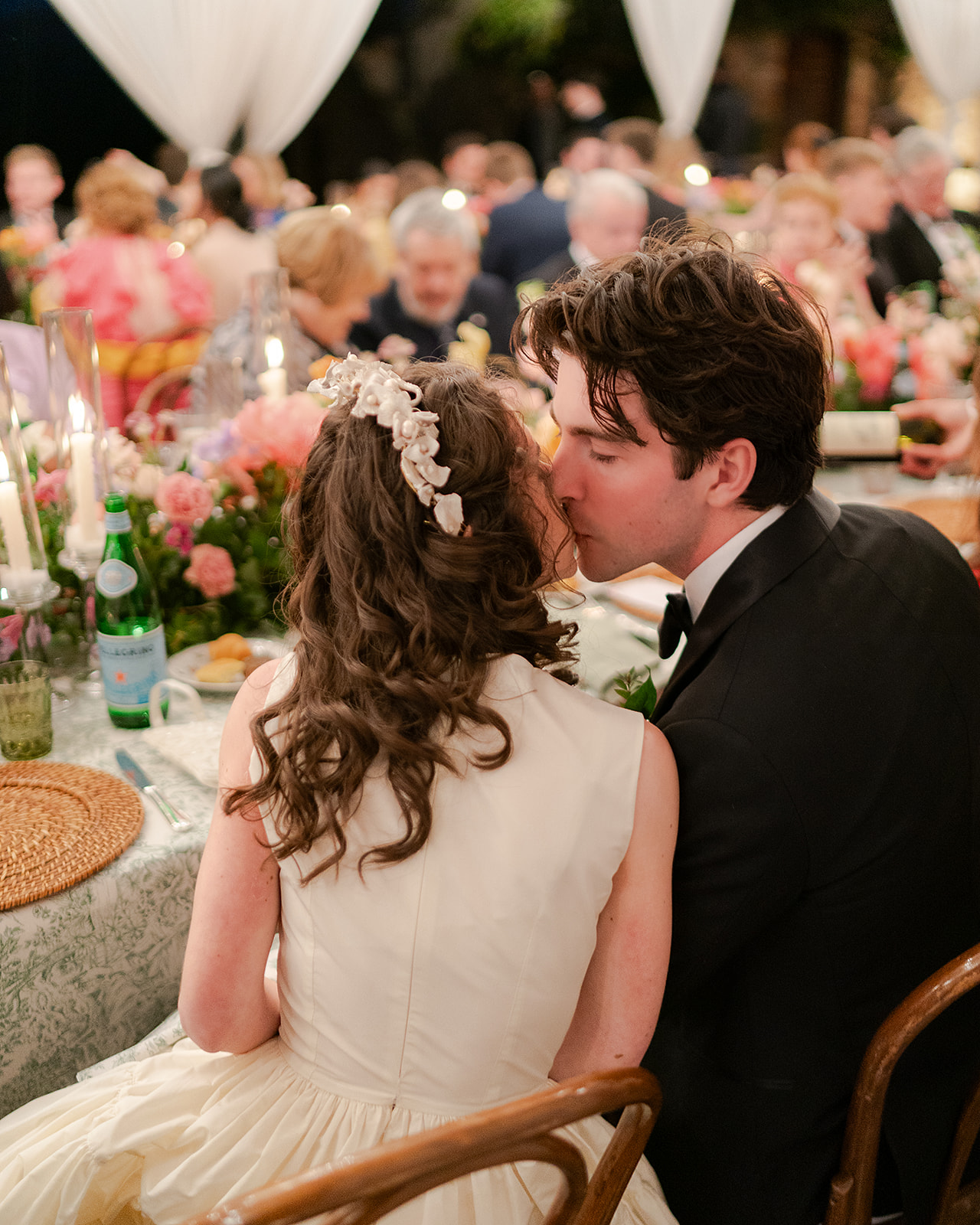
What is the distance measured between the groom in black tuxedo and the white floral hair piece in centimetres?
31

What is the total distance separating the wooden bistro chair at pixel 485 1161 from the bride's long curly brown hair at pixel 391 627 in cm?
24

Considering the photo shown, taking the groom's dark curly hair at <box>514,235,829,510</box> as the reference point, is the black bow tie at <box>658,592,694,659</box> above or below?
below

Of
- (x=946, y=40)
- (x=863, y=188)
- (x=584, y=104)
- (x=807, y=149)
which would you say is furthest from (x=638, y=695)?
(x=946, y=40)

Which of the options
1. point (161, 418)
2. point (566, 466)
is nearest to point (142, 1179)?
point (566, 466)

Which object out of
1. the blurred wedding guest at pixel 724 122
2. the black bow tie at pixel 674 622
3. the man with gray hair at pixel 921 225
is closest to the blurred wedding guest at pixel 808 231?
the man with gray hair at pixel 921 225

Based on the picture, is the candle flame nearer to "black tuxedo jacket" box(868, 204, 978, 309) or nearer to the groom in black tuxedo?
the groom in black tuxedo

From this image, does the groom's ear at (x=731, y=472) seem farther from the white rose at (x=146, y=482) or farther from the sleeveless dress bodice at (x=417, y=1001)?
the white rose at (x=146, y=482)

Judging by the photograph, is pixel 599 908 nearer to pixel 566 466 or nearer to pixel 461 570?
pixel 461 570

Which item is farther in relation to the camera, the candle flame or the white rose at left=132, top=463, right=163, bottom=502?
the white rose at left=132, top=463, right=163, bottom=502

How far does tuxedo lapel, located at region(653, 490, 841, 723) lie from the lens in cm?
Result: 109

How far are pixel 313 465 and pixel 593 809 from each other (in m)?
0.40

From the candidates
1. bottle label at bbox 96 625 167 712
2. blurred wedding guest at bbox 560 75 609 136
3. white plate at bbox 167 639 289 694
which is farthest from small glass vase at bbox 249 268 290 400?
blurred wedding guest at bbox 560 75 609 136

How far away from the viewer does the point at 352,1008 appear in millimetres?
952

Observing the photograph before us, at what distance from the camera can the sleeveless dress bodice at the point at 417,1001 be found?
90 centimetres
